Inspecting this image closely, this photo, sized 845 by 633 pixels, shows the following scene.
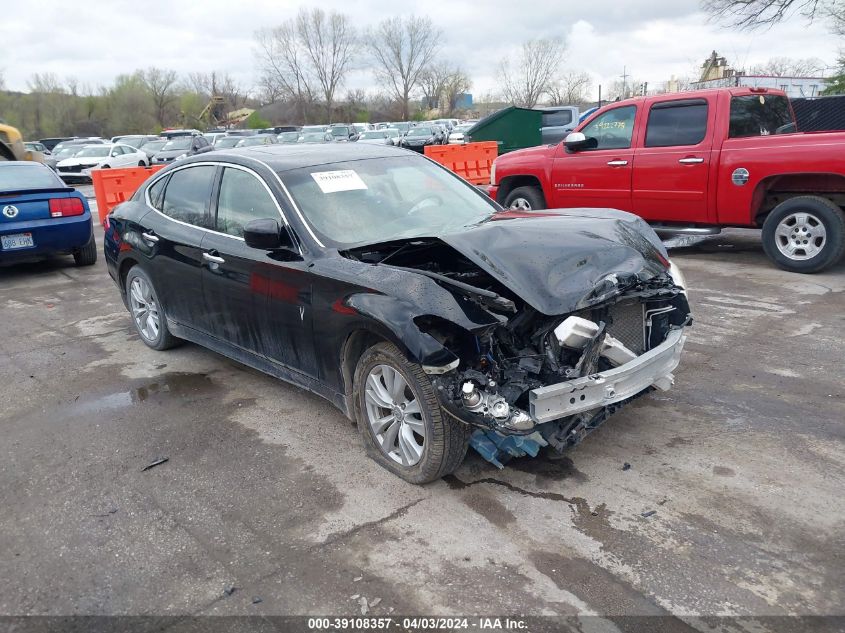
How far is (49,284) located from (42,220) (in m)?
0.84

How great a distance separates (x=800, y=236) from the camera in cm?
747

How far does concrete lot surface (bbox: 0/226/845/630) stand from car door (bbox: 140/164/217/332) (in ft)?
2.01

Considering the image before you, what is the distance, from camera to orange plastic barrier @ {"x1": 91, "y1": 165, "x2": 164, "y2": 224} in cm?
1334

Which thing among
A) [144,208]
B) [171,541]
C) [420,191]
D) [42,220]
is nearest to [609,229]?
[420,191]

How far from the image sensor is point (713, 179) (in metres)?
7.79

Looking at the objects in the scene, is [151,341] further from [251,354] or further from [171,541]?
[171,541]

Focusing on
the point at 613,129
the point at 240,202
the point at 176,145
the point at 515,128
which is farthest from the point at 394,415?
the point at 176,145

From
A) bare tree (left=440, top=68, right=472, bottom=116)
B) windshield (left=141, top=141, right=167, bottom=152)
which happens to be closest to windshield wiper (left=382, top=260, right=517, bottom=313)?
windshield (left=141, top=141, right=167, bottom=152)

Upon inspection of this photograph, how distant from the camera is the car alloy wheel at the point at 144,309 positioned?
19.0ft

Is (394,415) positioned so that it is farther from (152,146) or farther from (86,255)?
(152,146)

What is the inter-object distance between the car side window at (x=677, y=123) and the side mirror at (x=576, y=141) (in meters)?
0.81

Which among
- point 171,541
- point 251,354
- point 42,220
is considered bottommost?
point 171,541

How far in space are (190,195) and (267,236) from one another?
1570 millimetres

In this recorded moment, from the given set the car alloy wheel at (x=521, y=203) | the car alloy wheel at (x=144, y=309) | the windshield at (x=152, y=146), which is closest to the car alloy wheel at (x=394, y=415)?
the car alloy wheel at (x=144, y=309)
